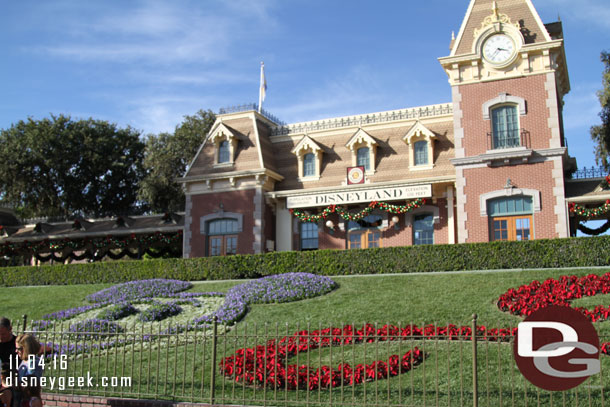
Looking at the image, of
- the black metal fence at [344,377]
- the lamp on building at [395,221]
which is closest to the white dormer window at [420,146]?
the lamp on building at [395,221]

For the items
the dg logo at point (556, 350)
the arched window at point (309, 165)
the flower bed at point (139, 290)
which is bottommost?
the dg logo at point (556, 350)

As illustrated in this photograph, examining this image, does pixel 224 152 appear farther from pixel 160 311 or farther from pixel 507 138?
pixel 160 311

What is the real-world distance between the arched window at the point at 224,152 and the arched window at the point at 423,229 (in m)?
9.89

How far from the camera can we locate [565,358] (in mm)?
9445

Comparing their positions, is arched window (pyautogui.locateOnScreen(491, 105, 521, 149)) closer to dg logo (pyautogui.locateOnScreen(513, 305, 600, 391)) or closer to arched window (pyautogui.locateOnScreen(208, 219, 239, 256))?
arched window (pyautogui.locateOnScreen(208, 219, 239, 256))

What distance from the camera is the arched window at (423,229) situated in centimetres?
2741

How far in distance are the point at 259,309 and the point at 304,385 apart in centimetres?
718

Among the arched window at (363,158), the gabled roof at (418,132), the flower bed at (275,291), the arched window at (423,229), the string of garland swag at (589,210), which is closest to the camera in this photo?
the flower bed at (275,291)

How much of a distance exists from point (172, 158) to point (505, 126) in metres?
24.1

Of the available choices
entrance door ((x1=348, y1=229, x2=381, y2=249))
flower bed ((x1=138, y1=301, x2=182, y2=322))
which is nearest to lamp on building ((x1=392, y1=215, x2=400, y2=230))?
entrance door ((x1=348, y1=229, x2=381, y2=249))

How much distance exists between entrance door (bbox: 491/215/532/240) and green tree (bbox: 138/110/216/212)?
23325 mm

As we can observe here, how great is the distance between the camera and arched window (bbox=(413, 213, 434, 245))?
89.9 feet

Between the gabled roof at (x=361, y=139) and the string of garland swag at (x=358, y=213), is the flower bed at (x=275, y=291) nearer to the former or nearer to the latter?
the string of garland swag at (x=358, y=213)

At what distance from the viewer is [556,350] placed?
947 cm
